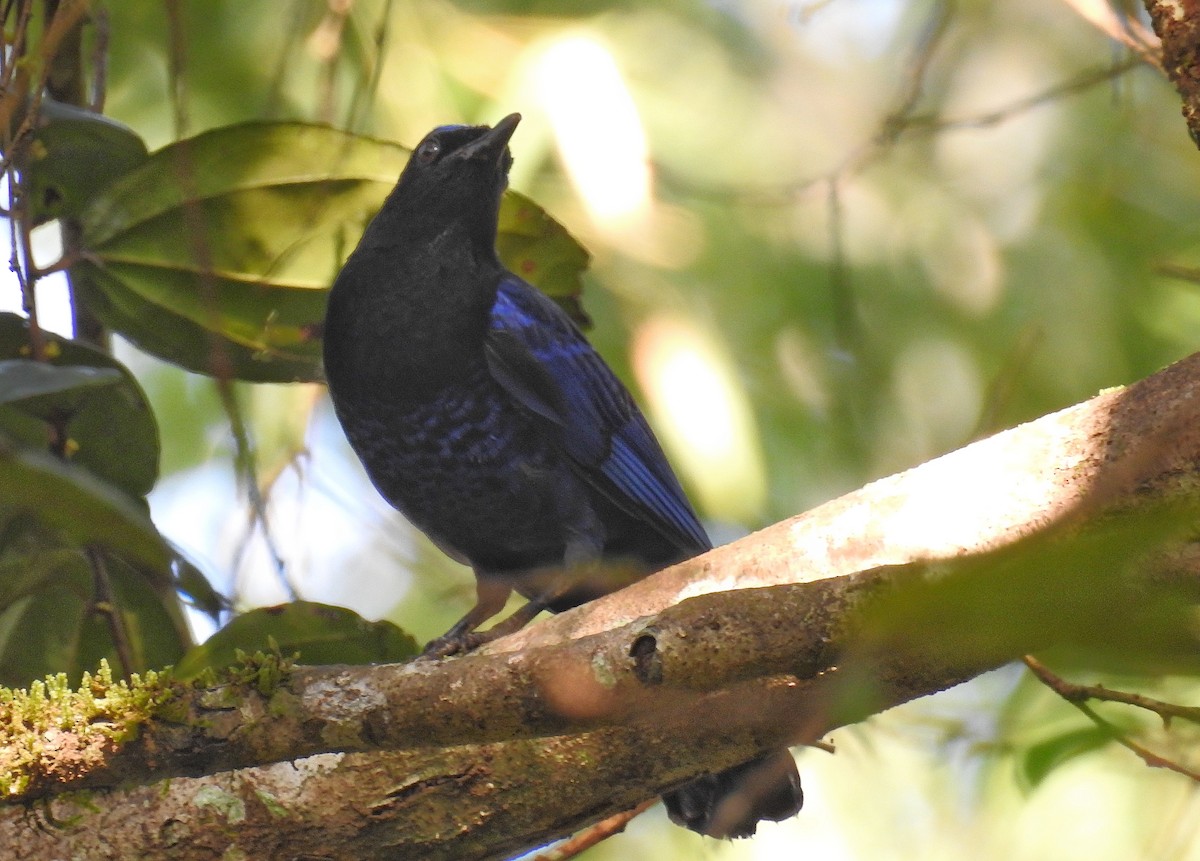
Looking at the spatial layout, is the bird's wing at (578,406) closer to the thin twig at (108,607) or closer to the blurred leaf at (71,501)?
the thin twig at (108,607)

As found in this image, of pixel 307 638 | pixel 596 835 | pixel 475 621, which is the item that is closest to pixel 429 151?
pixel 475 621

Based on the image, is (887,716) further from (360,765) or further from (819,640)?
(819,640)

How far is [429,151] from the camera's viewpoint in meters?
3.69

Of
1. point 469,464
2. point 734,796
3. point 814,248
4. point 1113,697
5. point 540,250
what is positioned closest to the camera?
point 1113,697

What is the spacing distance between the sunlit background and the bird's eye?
29cm

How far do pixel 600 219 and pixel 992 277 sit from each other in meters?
2.14

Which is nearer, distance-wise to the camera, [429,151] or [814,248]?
[429,151]

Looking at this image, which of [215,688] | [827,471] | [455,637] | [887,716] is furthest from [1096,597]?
[827,471]

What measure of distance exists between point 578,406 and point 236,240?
3.29 ft

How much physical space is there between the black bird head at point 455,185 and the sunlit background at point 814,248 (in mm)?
345

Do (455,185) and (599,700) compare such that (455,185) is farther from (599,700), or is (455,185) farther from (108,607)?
(599,700)

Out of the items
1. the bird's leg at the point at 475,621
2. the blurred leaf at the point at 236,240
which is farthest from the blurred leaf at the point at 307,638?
the blurred leaf at the point at 236,240

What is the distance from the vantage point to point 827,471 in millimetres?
5156

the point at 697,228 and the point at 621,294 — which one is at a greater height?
the point at 697,228
